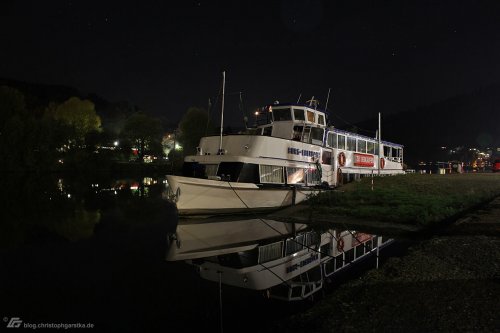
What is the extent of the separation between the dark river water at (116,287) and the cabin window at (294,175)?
27.8ft

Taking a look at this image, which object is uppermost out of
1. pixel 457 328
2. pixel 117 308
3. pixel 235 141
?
pixel 235 141

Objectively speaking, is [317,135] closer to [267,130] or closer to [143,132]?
[267,130]

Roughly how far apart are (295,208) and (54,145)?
2468 inches

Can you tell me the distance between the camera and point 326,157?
2794cm

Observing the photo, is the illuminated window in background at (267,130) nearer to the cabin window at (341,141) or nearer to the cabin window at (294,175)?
the cabin window at (294,175)

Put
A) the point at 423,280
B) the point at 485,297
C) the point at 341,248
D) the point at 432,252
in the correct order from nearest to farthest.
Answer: the point at 485,297
the point at 423,280
the point at 432,252
the point at 341,248

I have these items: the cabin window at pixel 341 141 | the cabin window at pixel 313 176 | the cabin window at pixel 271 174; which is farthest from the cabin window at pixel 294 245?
the cabin window at pixel 341 141

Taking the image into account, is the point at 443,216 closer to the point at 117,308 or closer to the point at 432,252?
the point at 432,252

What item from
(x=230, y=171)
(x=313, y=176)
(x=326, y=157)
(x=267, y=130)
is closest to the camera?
(x=230, y=171)

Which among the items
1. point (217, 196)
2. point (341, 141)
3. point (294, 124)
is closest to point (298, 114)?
point (294, 124)

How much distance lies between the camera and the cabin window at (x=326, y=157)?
27464mm

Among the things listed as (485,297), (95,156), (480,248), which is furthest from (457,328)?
(95,156)

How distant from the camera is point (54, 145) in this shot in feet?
228

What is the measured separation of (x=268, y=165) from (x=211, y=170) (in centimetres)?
356
